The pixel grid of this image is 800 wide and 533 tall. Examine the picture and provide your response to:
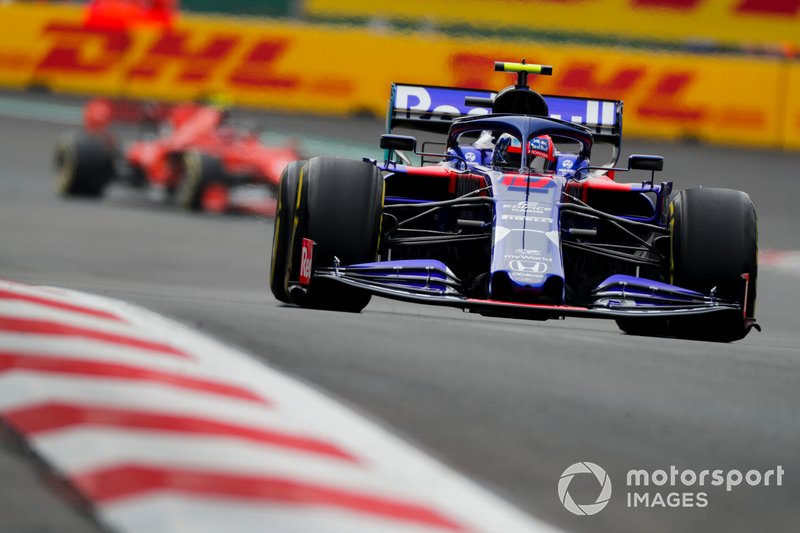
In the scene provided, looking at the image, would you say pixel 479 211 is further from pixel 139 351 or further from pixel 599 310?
pixel 139 351

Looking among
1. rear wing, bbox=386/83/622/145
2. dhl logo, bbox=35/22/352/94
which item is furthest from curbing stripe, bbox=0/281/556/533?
dhl logo, bbox=35/22/352/94

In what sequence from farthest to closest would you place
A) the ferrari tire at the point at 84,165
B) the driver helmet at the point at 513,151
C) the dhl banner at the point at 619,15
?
1. the dhl banner at the point at 619,15
2. the ferrari tire at the point at 84,165
3. the driver helmet at the point at 513,151

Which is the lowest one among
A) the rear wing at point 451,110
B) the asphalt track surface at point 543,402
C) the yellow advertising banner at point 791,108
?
the asphalt track surface at point 543,402

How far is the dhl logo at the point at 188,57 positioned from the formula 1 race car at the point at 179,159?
15.6 ft

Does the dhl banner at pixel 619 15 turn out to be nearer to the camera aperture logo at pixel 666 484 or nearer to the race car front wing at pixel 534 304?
the race car front wing at pixel 534 304

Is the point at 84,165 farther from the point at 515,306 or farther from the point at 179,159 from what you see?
the point at 515,306

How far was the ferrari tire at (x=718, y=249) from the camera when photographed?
773 centimetres

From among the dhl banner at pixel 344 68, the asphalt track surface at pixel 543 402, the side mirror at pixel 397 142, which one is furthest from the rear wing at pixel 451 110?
the dhl banner at pixel 344 68

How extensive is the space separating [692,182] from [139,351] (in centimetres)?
1712

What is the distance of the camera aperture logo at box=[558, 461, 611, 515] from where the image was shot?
422 centimetres

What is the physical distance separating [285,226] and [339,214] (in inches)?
12.9

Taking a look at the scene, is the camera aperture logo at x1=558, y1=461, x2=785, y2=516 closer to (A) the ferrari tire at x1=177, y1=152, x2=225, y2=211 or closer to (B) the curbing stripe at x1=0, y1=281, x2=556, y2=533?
(B) the curbing stripe at x1=0, y1=281, x2=556, y2=533

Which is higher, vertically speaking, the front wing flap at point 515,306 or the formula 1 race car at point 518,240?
the formula 1 race car at point 518,240

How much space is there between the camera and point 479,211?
8.45 meters
